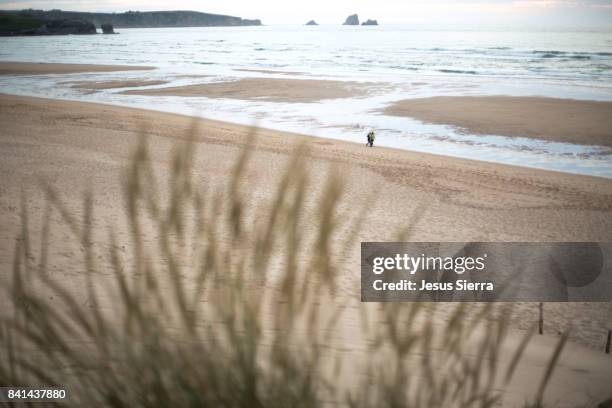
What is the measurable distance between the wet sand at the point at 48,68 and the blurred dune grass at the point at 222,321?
37681 mm

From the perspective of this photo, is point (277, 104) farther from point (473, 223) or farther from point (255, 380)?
point (255, 380)

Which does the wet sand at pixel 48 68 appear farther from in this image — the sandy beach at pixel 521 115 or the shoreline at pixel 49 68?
the sandy beach at pixel 521 115

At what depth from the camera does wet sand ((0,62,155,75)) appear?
33.0m

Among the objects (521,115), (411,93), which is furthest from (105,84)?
(521,115)

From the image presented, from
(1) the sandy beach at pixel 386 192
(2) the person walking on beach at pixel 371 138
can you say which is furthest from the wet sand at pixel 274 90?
(2) the person walking on beach at pixel 371 138

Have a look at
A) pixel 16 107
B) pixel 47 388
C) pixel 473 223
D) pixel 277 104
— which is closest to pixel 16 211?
pixel 47 388

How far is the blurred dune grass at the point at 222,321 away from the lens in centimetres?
52

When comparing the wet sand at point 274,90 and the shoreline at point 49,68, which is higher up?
the shoreline at point 49,68

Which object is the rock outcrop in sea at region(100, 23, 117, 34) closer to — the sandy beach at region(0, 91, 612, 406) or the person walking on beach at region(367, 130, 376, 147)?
the sandy beach at region(0, 91, 612, 406)

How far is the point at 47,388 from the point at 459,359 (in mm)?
590

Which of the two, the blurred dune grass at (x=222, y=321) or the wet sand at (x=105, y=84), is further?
the wet sand at (x=105, y=84)

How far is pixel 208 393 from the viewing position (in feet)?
1.96

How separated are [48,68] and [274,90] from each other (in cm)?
2129

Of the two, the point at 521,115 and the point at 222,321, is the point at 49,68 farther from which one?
the point at 222,321
